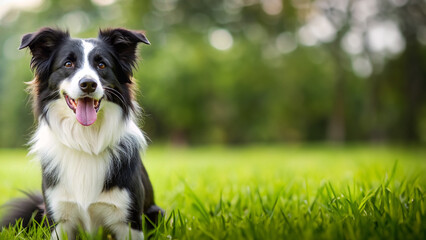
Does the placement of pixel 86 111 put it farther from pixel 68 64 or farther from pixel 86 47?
pixel 86 47

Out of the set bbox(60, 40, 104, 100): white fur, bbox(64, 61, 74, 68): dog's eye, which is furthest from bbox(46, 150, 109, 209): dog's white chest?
bbox(64, 61, 74, 68): dog's eye

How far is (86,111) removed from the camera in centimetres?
301

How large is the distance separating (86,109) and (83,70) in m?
0.28

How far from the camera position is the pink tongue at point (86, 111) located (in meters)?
2.98

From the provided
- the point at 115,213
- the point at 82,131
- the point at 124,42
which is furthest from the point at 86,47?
the point at 115,213

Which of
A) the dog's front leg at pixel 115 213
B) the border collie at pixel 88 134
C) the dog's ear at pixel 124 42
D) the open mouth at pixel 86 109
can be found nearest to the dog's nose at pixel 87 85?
the border collie at pixel 88 134

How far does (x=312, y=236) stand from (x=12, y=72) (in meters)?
32.2

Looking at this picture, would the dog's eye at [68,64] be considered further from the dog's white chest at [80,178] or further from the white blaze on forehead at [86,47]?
the dog's white chest at [80,178]

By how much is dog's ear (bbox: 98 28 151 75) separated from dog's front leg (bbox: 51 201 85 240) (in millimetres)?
1134

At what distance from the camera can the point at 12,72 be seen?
100ft

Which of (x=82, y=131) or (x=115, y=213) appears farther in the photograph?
(x=82, y=131)

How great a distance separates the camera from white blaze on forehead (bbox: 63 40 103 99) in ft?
9.50

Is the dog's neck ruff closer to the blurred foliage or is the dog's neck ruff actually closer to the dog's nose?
the dog's nose

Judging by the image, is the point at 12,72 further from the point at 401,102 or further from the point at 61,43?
the point at 61,43
